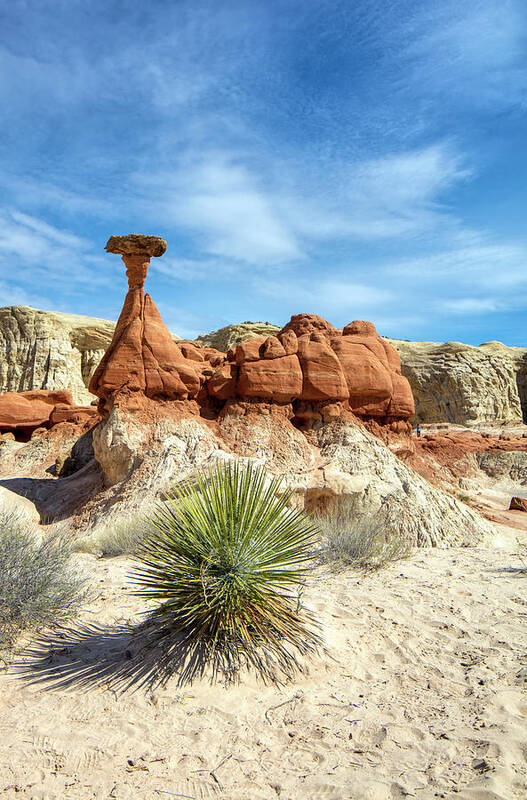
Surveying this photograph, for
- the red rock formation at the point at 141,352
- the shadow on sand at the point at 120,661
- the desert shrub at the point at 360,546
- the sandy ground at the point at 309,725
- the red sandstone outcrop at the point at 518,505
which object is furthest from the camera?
the red sandstone outcrop at the point at 518,505

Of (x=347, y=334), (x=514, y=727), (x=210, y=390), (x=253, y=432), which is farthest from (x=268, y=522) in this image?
(x=347, y=334)

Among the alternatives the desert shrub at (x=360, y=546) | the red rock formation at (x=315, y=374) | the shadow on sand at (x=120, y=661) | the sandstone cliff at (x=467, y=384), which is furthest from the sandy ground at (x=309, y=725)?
the sandstone cliff at (x=467, y=384)

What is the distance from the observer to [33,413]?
21453mm

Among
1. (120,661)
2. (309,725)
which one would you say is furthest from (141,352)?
(309,725)

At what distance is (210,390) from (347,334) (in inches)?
180

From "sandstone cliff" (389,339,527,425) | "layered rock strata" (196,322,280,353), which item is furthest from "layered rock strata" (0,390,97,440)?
"sandstone cliff" (389,339,527,425)

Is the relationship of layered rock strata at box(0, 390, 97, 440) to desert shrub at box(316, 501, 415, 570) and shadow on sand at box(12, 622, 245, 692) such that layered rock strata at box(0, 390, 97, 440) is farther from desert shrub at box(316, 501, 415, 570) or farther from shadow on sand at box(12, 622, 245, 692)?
shadow on sand at box(12, 622, 245, 692)

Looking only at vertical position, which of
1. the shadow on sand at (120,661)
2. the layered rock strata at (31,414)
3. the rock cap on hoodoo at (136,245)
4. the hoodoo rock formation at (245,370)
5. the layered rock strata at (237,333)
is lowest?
the shadow on sand at (120,661)

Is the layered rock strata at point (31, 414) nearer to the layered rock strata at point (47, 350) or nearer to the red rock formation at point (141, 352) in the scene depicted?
the red rock formation at point (141, 352)

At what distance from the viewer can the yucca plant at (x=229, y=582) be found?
412 centimetres

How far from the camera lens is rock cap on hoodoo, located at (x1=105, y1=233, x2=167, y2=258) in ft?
39.6

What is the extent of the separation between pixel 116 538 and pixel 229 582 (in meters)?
4.85

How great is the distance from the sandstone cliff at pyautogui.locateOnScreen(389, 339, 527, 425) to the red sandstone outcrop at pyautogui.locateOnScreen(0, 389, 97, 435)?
1245 inches

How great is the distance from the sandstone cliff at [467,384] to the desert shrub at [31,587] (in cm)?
4097
